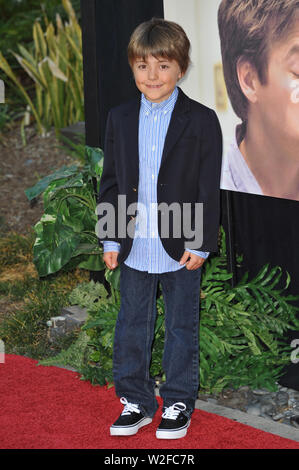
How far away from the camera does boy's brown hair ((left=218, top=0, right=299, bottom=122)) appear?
3.59 m

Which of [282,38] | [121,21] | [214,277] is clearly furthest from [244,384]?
[121,21]

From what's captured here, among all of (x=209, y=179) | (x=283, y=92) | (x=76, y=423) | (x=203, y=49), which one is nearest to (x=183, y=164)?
(x=209, y=179)

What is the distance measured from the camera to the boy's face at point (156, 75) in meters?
3.14

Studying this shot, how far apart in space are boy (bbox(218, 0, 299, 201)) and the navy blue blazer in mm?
519

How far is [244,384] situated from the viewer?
13.3 ft

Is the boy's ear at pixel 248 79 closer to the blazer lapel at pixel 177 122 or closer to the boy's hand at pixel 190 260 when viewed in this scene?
the blazer lapel at pixel 177 122

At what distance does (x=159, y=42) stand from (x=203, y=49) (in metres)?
1.04

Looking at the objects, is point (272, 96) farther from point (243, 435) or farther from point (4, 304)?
point (4, 304)

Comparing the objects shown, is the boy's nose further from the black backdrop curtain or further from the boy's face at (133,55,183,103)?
the black backdrop curtain

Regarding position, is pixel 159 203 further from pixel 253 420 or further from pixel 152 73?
pixel 253 420

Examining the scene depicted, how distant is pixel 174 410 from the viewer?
11.3 ft

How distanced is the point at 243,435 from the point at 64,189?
1.85 metres

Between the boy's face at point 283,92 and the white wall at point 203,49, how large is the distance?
0.26 meters

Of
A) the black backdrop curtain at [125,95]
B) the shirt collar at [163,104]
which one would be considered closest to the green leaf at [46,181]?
the black backdrop curtain at [125,95]
